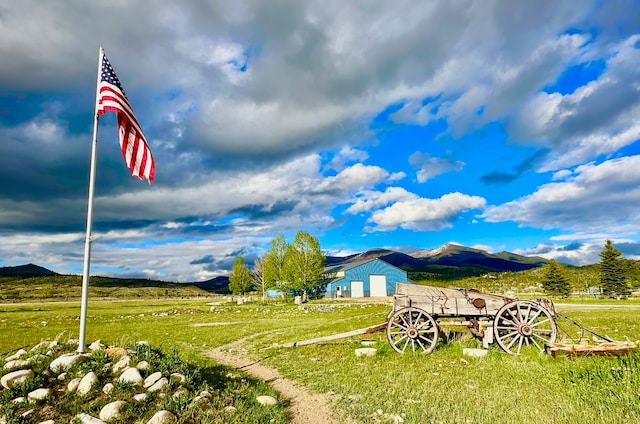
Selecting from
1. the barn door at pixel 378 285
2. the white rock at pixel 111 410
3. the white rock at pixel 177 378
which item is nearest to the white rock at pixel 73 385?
the white rock at pixel 111 410

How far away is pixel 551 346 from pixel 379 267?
6006 cm

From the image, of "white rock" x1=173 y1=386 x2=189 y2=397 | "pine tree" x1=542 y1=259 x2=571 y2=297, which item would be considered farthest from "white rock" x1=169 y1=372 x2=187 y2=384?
"pine tree" x1=542 y1=259 x2=571 y2=297

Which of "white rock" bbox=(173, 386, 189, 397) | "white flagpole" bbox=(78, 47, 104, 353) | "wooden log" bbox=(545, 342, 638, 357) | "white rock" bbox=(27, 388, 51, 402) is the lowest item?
"wooden log" bbox=(545, 342, 638, 357)

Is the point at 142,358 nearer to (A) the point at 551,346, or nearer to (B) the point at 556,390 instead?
(B) the point at 556,390

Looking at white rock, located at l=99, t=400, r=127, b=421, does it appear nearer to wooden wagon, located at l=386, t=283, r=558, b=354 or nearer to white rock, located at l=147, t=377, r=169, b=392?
white rock, located at l=147, t=377, r=169, b=392

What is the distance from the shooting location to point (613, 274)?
5191cm

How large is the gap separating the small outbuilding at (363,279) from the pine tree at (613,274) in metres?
31.5

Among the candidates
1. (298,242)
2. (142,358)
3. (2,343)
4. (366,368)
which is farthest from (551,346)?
(298,242)

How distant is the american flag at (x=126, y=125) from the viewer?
25.5 feet

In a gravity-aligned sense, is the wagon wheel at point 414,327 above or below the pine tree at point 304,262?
below

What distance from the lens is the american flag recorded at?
306 inches

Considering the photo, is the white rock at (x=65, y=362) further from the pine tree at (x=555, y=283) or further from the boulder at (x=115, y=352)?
the pine tree at (x=555, y=283)

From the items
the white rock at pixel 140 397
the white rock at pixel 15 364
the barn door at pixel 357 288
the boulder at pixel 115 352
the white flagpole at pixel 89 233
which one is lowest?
the barn door at pixel 357 288

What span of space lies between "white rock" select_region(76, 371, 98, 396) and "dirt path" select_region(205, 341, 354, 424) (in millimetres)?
3561
